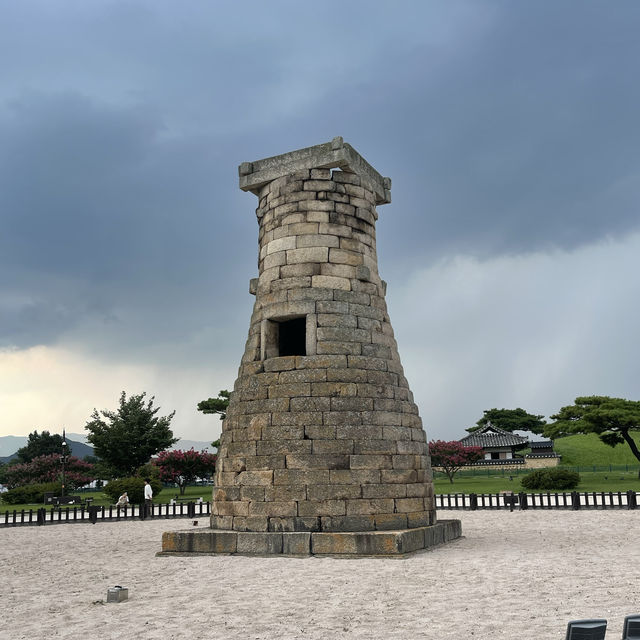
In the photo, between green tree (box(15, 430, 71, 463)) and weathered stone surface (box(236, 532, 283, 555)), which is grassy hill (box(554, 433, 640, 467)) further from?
green tree (box(15, 430, 71, 463))

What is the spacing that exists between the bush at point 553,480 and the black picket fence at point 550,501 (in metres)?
4.64

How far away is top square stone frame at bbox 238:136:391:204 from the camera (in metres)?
12.6

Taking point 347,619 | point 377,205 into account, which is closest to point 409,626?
point 347,619

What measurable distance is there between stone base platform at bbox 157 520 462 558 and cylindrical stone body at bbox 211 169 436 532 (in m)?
0.27

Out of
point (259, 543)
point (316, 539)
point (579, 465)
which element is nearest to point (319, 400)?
point (316, 539)

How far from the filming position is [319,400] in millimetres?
11336

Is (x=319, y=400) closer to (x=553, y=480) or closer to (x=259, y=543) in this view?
(x=259, y=543)

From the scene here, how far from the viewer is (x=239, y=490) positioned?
1141 cm

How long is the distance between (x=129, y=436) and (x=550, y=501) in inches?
926

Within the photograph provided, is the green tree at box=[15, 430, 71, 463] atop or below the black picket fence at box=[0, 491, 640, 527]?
atop

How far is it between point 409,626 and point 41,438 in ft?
223

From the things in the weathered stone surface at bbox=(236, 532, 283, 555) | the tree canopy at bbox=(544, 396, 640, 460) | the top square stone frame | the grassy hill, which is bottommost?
the weathered stone surface at bbox=(236, 532, 283, 555)

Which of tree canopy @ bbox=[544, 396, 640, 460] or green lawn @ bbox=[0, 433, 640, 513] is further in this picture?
green lawn @ bbox=[0, 433, 640, 513]

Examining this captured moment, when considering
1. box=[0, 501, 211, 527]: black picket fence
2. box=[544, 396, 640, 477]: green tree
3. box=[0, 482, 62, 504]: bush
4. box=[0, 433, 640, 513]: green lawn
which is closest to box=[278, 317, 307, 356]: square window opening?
box=[0, 501, 211, 527]: black picket fence
